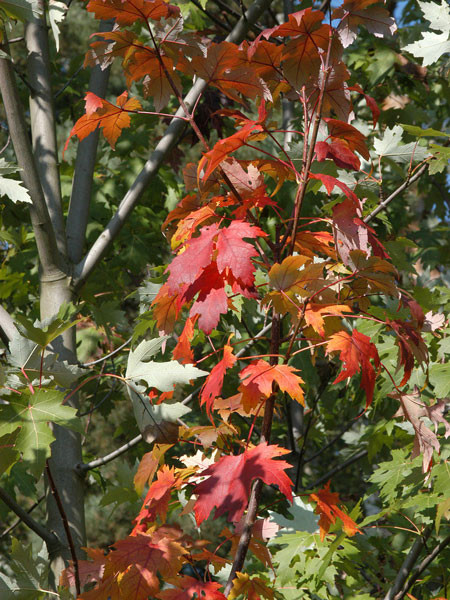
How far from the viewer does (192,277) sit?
1.07 metres

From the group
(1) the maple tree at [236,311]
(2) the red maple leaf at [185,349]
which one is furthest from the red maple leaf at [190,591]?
(2) the red maple leaf at [185,349]

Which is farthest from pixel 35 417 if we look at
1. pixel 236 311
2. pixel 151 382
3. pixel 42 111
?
pixel 42 111

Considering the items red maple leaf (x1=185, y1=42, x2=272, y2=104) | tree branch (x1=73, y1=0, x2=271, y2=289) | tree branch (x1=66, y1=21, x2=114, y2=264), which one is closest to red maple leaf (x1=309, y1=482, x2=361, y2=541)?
red maple leaf (x1=185, y1=42, x2=272, y2=104)

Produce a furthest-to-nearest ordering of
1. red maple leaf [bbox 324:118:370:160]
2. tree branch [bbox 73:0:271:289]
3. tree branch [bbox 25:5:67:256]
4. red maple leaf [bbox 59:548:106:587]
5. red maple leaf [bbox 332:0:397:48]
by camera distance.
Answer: tree branch [bbox 25:5:67:256], tree branch [bbox 73:0:271:289], red maple leaf [bbox 59:548:106:587], red maple leaf [bbox 324:118:370:160], red maple leaf [bbox 332:0:397:48]

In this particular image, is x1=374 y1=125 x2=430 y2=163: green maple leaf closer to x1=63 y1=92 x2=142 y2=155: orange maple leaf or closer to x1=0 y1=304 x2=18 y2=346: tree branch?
x1=63 y1=92 x2=142 y2=155: orange maple leaf

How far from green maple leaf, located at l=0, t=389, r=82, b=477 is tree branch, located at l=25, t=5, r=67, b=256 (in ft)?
4.21

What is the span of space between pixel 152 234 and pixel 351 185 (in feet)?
6.36

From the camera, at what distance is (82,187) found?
2438mm

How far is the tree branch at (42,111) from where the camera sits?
2.34 meters

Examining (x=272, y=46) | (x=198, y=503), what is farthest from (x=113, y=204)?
(x=198, y=503)

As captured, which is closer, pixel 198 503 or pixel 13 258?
pixel 198 503

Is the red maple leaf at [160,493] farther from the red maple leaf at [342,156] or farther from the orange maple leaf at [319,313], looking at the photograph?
the red maple leaf at [342,156]

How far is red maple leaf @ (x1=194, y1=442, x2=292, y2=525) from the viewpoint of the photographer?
1020 millimetres

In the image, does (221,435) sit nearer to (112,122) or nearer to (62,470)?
(112,122)
